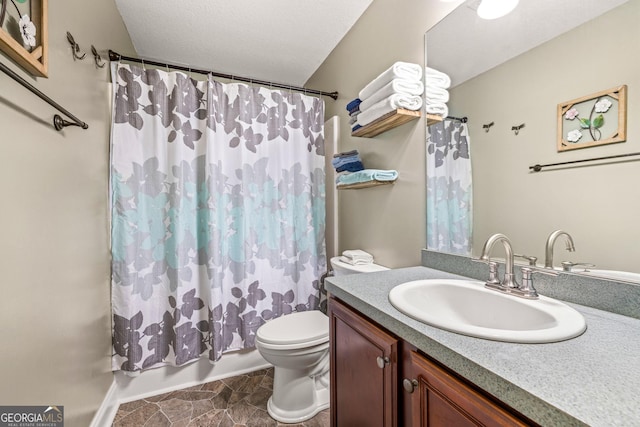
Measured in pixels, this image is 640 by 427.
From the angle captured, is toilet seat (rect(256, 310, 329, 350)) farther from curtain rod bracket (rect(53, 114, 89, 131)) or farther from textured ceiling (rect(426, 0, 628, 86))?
textured ceiling (rect(426, 0, 628, 86))

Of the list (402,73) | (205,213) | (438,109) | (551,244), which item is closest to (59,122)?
(205,213)

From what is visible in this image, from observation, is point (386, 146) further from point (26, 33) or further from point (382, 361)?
point (26, 33)

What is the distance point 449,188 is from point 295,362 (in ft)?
4.04

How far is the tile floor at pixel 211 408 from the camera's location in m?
1.47

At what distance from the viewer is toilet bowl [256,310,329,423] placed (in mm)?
1421

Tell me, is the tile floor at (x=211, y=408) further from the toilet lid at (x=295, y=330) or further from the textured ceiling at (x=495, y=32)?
the textured ceiling at (x=495, y=32)

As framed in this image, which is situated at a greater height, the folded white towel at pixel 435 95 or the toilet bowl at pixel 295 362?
the folded white towel at pixel 435 95

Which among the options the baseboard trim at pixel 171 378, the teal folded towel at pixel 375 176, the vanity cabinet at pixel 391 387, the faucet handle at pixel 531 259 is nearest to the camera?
the vanity cabinet at pixel 391 387

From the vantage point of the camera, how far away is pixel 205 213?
5.88 feet

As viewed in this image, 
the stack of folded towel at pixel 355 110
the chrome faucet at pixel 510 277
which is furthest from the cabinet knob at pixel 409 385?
the stack of folded towel at pixel 355 110

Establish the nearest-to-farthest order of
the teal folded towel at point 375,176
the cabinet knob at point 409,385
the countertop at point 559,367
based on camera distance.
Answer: the countertop at point 559,367 < the cabinet knob at point 409,385 < the teal folded towel at point 375,176

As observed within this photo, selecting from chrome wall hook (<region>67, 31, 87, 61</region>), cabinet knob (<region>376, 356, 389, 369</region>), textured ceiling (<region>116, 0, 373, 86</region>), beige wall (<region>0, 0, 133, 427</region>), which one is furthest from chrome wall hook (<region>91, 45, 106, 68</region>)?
cabinet knob (<region>376, 356, 389, 369</region>)

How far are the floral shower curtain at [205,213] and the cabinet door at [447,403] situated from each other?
1.48 meters

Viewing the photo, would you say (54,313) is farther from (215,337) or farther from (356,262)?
(356,262)
